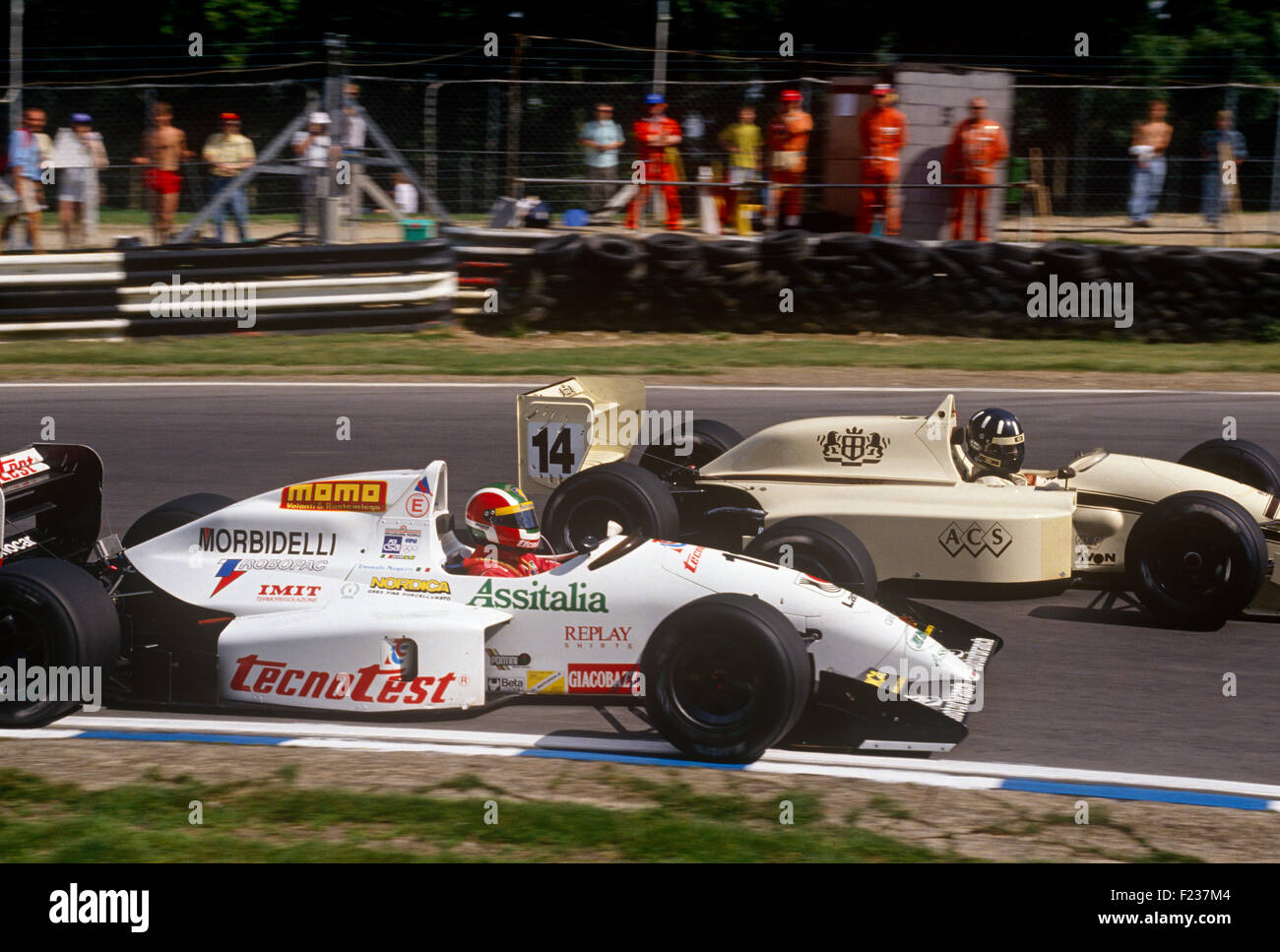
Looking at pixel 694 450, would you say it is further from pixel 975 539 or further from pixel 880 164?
pixel 880 164

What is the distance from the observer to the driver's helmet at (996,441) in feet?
26.7

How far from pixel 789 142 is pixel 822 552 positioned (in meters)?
8.76

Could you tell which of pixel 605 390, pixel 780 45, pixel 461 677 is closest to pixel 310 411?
pixel 605 390

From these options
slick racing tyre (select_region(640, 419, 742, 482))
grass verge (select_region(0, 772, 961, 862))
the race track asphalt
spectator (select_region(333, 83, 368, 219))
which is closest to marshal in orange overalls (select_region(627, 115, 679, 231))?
spectator (select_region(333, 83, 368, 219))

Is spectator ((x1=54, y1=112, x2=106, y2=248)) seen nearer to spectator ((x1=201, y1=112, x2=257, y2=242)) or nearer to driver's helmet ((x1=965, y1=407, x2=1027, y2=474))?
spectator ((x1=201, y1=112, x2=257, y2=242))

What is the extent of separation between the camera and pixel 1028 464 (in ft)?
34.8

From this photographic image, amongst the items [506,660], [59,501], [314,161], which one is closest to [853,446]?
[506,660]

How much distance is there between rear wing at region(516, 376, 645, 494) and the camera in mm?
8438

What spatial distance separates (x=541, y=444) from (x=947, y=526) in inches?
87.8

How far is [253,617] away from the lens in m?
6.48

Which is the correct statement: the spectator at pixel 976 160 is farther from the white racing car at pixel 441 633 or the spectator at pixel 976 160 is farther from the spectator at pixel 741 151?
the white racing car at pixel 441 633

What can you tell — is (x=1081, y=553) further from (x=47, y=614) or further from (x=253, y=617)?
(x=47, y=614)

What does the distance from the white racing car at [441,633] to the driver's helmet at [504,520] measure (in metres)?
0.18

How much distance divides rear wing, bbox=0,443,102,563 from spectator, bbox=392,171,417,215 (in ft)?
26.6
